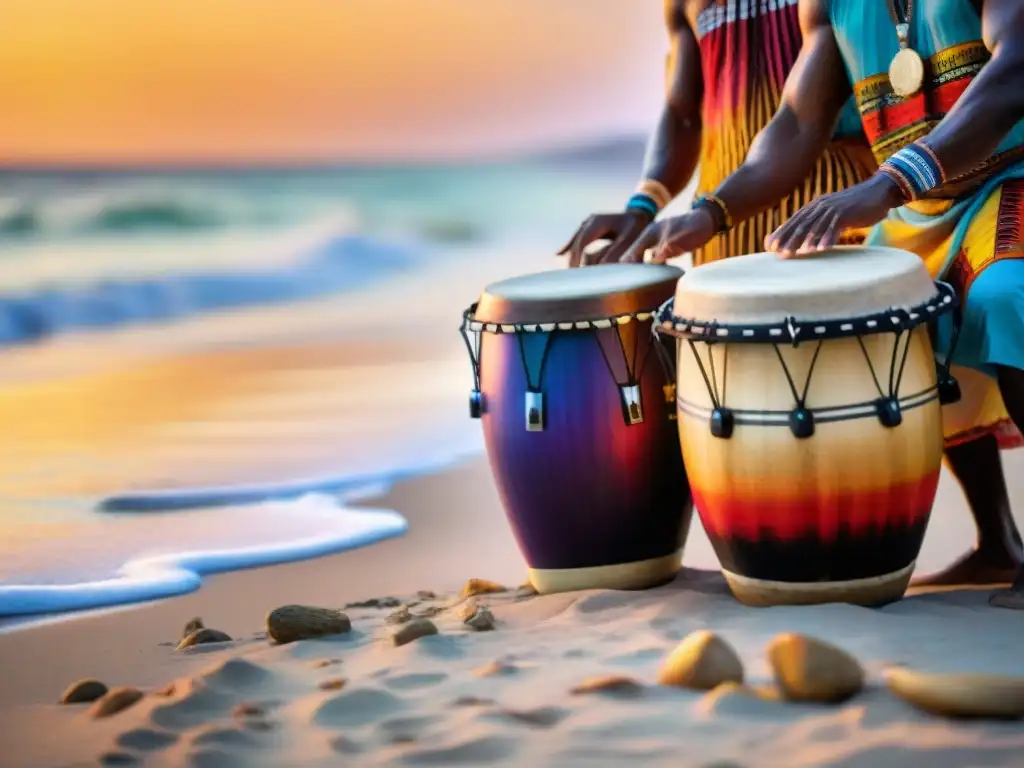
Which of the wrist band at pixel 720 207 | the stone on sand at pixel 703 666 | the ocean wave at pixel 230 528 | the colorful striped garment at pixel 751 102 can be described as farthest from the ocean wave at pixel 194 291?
the stone on sand at pixel 703 666

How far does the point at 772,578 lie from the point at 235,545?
1966 millimetres

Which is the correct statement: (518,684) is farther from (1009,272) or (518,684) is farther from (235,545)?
(235,545)

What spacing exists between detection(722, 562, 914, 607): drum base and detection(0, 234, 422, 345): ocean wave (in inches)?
299

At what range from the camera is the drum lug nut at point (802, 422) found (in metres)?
2.36

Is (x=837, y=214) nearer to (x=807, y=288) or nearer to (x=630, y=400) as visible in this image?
(x=807, y=288)

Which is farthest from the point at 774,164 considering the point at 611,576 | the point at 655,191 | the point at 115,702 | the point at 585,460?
the point at 115,702

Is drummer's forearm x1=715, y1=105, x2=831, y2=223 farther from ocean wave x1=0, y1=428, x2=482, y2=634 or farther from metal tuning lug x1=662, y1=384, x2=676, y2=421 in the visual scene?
ocean wave x1=0, y1=428, x2=482, y2=634

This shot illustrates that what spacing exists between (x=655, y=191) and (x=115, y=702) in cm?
A: 182

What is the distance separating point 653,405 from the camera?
278cm

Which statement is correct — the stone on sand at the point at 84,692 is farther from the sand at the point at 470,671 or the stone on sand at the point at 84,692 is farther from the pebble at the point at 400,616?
the pebble at the point at 400,616

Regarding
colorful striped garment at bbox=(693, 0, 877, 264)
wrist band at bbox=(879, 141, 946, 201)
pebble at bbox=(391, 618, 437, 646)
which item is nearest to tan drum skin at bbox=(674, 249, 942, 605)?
wrist band at bbox=(879, 141, 946, 201)

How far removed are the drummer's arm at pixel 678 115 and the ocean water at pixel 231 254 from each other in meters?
1.35

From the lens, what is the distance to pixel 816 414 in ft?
7.79

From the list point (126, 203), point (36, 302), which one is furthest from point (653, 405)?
point (126, 203)
